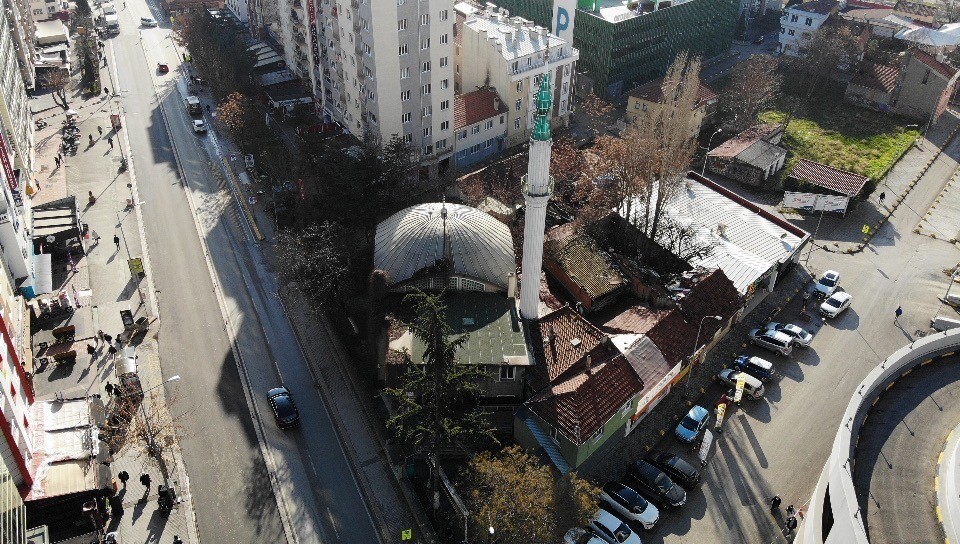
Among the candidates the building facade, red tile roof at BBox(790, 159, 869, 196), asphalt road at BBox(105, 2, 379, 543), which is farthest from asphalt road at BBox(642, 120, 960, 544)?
the building facade

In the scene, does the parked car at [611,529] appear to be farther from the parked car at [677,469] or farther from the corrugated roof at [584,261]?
the corrugated roof at [584,261]

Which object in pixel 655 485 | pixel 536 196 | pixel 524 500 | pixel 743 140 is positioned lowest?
pixel 655 485

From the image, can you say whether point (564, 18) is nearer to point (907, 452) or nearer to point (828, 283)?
point (828, 283)

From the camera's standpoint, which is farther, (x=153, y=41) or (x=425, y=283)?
(x=153, y=41)

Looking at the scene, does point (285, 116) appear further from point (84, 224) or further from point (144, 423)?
point (144, 423)

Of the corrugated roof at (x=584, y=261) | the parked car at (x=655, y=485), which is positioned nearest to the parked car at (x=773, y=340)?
the corrugated roof at (x=584, y=261)

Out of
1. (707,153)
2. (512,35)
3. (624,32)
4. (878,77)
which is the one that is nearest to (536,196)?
(512,35)

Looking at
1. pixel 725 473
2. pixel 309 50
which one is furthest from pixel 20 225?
pixel 725 473
